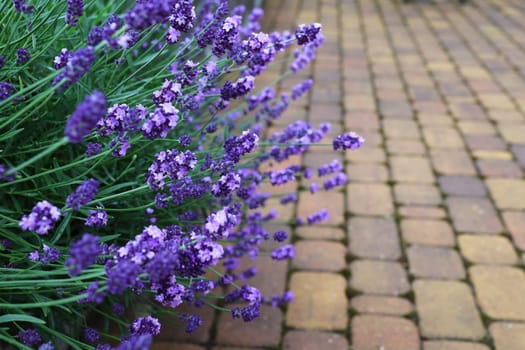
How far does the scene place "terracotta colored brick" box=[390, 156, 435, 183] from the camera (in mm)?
2939

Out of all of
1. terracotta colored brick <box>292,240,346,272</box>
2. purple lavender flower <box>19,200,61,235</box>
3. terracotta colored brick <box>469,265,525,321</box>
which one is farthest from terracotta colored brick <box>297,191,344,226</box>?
purple lavender flower <box>19,200,61,235</box>

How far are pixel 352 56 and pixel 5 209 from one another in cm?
372

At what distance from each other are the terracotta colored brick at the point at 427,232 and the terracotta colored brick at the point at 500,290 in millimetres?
197

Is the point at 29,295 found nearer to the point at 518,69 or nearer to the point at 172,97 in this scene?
the point at 172,97

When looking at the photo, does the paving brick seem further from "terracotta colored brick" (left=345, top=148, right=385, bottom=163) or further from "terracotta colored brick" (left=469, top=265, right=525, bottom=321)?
"terracotta colored brick" (left=469, top=265, right=525, bottom=321)

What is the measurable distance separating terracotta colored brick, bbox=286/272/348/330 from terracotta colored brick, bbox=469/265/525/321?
496 millimetres

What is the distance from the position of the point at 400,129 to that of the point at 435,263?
130cm

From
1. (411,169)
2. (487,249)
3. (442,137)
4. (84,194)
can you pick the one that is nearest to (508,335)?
(487,249)

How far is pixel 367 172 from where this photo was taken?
2998 millimetres

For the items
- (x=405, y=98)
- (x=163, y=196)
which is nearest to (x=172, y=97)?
(x=163, y=196)

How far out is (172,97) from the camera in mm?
1417

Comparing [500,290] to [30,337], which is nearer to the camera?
[30,337]

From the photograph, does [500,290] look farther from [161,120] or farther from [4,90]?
[4,90]

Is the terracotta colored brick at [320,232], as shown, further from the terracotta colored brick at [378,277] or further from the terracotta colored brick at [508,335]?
the terracotta colored brick at [508,335]
